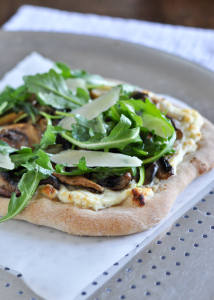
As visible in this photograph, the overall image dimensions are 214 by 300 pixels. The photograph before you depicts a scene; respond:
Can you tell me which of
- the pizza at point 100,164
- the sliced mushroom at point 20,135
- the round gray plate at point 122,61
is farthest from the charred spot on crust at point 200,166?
the sliced mushroom at point 20,135

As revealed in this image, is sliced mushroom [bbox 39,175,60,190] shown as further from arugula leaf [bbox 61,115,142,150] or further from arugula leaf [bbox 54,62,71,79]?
arugula leaf [bbox 54,62,71,79]

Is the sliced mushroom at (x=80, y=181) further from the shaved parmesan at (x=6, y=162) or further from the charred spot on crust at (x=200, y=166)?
the charred spot on crust at (x=200, y=166)

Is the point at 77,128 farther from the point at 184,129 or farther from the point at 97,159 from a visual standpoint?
the point at 184,129

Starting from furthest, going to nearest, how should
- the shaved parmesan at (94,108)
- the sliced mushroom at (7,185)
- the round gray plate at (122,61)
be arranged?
the round gray plate at (122,61) < the shaved parmesan at (94,108) < the sliced mushroom at (7,185)

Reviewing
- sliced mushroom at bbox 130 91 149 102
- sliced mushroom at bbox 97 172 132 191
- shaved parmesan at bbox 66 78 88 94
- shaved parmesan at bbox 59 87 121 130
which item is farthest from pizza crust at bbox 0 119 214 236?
shaved parmesan at bbox 66 78 88 94

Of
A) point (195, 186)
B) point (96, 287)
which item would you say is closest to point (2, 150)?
point (96, 287)
